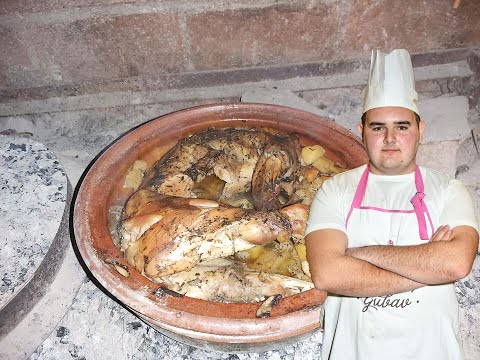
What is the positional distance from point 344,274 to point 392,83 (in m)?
1.05

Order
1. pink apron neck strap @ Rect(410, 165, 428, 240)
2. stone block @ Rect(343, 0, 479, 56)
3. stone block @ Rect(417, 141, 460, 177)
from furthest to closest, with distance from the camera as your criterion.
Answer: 1. stone block @ Rect(343, 0, 479, 56)
2. stone block @ Rect(417, 141, 460, 177)
3. pink apron neck strap @ Rect(410, 165, 428, 240)

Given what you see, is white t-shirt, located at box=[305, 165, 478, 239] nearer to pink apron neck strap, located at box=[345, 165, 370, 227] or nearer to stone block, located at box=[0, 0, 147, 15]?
pink apron neck strap, located at box=[345, 165, 370, 227]

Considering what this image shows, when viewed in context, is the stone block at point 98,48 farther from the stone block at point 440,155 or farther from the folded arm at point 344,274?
the folded arm at point 344,274

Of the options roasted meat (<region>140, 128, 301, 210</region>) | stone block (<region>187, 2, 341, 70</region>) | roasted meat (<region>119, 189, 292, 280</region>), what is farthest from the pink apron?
stone block (<region>187, 2, 341, 70</region>)

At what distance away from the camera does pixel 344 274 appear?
70.9 inches

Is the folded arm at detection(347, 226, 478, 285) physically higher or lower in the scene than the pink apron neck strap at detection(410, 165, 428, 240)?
lower

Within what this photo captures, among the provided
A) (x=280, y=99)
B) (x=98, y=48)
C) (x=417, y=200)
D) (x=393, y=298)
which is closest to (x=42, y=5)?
(x=98, y=48)

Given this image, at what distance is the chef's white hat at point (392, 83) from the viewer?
2053 mm

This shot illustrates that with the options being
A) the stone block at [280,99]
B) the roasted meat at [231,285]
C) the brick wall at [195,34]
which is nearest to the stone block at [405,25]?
the brick wall at [195,34]

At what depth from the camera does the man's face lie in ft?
6.62

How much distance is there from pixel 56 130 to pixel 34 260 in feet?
6.81

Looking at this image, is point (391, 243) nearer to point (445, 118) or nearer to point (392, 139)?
point (392, 139)

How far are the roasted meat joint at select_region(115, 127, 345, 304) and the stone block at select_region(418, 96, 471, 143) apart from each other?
1.46 meters

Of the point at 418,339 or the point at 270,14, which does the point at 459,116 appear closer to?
the point at 270,14
